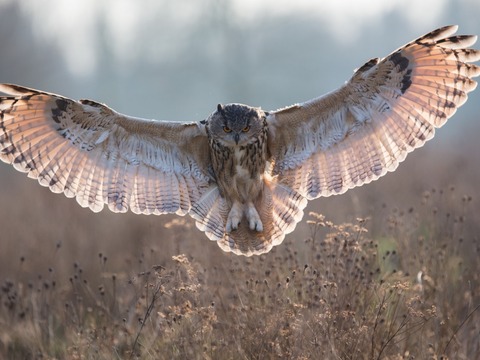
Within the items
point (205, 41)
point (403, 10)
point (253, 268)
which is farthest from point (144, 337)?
point (403, 10)

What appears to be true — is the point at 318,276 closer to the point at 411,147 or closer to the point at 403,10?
the point at 411,147

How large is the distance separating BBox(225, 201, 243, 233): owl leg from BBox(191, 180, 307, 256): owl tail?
0.13 feet

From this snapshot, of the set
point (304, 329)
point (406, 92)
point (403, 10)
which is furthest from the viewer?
point (403, 10)

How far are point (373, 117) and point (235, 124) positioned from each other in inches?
38.4

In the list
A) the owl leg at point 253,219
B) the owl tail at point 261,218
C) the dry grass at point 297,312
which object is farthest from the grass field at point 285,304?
the owl leg at point 253,219

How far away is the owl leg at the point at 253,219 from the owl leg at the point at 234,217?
0.06m

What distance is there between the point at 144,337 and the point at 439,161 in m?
8.83

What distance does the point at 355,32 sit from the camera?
54.7 meters

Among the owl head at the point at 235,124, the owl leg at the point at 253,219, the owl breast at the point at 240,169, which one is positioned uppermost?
the owl head at the point at 235,124

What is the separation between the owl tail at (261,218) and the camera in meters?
5.93

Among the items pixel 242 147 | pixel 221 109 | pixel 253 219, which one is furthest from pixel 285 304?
pixel 221 109

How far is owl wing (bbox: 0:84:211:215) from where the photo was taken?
19.1 feet

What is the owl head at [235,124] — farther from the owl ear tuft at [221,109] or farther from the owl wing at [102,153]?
the owl wing at [102,153]

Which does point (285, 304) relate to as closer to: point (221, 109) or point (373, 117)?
point (221, 109)
